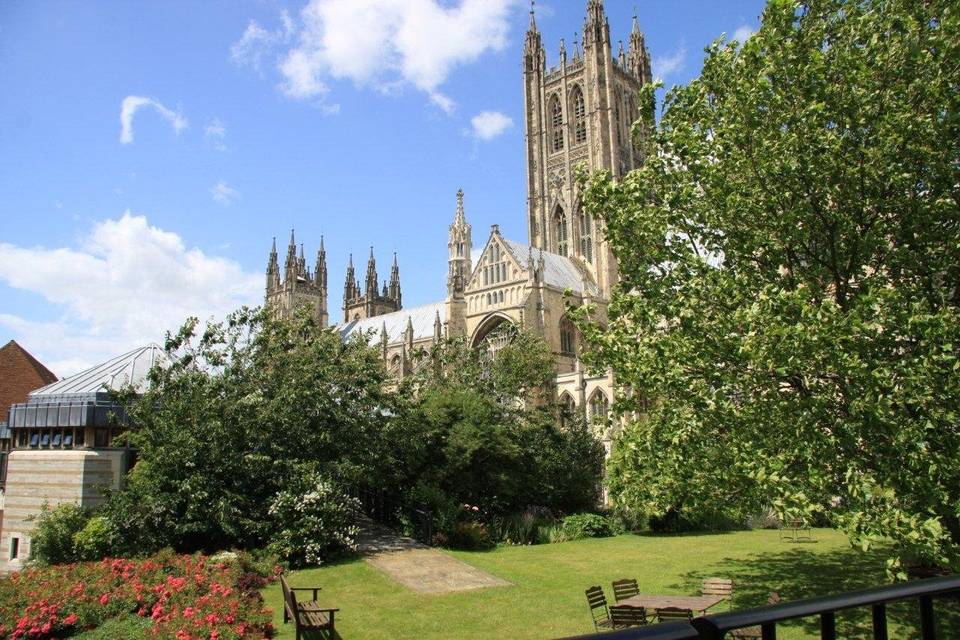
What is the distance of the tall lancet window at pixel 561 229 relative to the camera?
6181 centimetres

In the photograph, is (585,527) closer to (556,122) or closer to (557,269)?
(557,269)

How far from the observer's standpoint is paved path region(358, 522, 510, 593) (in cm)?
1579

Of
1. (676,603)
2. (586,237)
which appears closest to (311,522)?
(676,603)

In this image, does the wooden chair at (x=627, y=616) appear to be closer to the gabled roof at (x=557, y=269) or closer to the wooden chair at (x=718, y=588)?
the wooden chair at (x=718, y=588)

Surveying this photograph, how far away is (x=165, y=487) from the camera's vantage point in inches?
737

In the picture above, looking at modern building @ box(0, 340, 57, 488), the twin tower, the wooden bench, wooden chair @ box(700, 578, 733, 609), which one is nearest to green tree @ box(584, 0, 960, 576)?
wooden chair @ box(700, 578, 733, 609)

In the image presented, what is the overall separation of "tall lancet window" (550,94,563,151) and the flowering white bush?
51877 millimetres

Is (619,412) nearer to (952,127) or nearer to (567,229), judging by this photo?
(952,127)

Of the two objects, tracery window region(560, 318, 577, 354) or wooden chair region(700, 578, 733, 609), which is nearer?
wooden chair region(700, 578, 733, 609)

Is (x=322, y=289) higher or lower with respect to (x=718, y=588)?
higher

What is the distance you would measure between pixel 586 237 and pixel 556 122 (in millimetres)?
13393

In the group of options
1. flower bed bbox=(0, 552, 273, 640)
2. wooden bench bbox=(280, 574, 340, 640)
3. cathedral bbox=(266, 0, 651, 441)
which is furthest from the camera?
cathedral bbox=(266, 0, 651, 441)

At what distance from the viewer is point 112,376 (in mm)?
23266

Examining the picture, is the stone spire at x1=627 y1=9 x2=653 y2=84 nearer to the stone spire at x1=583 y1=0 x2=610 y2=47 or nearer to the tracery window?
the stone spire at x1=583 y1=0 x2=610 y2=47
